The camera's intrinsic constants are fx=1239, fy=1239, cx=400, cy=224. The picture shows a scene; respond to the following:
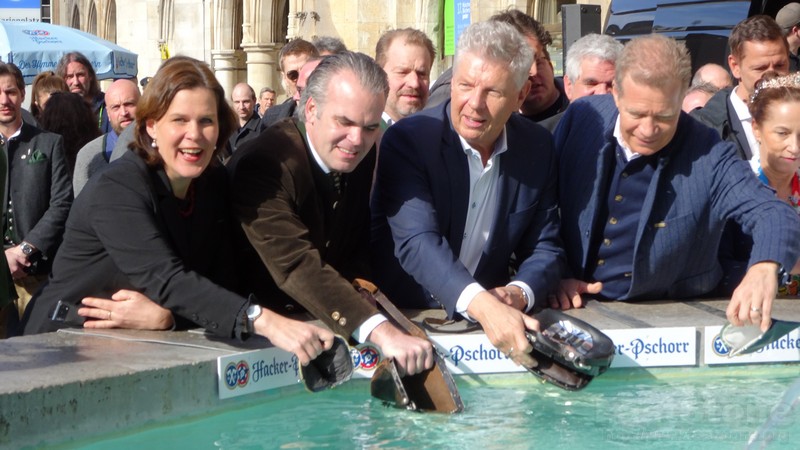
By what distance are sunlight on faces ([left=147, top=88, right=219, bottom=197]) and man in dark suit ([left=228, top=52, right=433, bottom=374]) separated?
11.1 inches

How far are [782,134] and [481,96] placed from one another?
1603 mm

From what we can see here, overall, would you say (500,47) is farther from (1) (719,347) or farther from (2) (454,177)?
(1) (719,347)

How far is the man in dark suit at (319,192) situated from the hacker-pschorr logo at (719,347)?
1.28 meters

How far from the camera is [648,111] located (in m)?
5.05

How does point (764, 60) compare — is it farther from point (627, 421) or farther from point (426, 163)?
point (627, 421)

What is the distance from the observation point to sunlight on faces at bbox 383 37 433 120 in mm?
6488

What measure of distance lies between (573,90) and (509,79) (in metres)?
1.93

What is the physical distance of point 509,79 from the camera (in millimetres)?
4848

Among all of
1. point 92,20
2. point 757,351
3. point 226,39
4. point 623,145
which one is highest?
point 92,20

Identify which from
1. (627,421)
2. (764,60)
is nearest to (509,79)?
(627,421)

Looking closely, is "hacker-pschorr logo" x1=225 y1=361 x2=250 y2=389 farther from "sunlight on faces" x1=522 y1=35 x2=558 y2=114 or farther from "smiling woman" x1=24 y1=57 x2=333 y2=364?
"sunlight on faces" x1=522 y1=35 x2=558 y2=114

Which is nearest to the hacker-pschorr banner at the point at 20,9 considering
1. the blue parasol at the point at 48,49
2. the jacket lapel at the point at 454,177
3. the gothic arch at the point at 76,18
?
the blue parasol at the point at 48,49

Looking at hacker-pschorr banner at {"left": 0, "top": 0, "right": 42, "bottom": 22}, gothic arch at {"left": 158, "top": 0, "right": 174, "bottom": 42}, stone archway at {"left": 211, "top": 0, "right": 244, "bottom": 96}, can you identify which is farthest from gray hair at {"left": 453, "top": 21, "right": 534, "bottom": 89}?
gothic arch at {"left": 158, "top": 0, "right": 174, "bottom": 42}

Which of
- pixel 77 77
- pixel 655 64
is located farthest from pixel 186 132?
pixel 77 77
